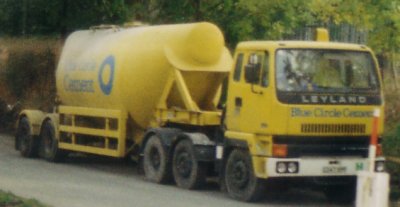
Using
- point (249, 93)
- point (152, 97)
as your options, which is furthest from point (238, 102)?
point (152, 97)

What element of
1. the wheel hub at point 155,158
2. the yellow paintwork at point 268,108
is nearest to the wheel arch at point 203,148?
the yellow paintwork at point 268,108

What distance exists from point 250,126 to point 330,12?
5.04 m

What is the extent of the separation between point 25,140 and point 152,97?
5942mm

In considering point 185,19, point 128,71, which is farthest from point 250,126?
point 185,19

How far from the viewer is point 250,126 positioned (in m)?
18.1

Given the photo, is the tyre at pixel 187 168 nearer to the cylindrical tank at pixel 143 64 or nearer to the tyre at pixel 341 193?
the cylindrical tank at pixel 143 64

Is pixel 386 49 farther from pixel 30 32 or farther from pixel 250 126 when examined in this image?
pixel 30 32

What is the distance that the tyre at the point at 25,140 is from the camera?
2617 cm

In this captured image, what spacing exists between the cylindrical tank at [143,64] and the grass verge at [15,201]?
197 inches

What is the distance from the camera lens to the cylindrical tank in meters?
20.8

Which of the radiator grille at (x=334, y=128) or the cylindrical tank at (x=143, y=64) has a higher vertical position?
the cylindrical tank at (x=143, y=64)

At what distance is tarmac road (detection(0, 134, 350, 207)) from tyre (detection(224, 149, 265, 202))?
0.52 feet

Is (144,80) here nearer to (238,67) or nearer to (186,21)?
(238,67)

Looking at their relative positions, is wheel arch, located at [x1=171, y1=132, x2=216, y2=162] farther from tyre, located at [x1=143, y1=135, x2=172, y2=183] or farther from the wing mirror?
the wing mirror
